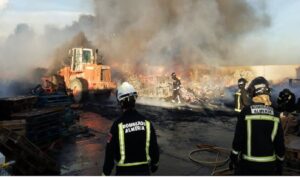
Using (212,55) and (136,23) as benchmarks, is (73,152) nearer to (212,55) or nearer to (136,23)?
(212,55)

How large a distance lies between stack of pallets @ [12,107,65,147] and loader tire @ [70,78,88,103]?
831 cm

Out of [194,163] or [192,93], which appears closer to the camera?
[194,163]

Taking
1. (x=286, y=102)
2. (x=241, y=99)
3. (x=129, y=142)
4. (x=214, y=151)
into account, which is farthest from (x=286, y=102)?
(x=129, y=142)

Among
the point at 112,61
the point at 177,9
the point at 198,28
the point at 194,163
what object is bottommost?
the point at 194,163

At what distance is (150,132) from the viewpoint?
3.14m

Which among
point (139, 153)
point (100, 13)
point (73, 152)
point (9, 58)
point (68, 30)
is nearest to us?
point (139, 153)

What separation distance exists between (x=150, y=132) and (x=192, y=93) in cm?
1468

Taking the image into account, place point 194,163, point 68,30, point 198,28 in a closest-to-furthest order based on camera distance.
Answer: point 194,163 → point 198,28 → point 68,30

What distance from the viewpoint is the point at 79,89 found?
1680 centimetres

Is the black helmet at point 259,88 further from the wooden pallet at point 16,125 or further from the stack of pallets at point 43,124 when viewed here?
the stack of pallets at point 43,124

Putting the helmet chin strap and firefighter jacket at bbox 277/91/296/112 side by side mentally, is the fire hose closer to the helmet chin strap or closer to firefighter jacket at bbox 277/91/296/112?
firefighter jacket at bbox 277/91/296/112

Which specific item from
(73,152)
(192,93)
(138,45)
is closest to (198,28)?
(138,45)

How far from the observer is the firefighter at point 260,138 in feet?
10.7

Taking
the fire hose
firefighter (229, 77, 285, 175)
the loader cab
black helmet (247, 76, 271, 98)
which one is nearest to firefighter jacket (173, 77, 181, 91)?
the loader cab
